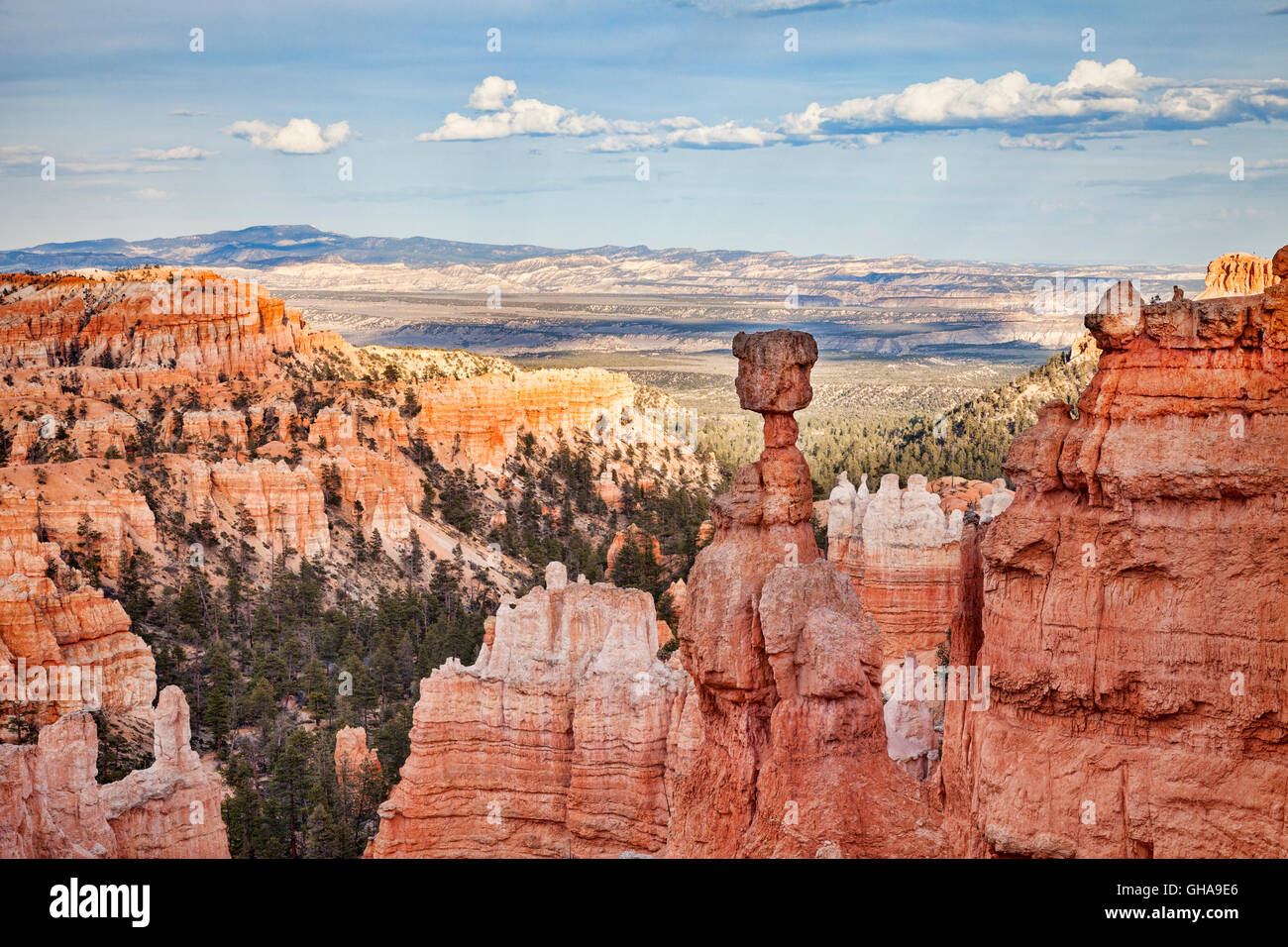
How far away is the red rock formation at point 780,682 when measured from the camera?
621 inches

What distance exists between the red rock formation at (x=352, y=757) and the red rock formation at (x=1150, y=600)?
86.9ft

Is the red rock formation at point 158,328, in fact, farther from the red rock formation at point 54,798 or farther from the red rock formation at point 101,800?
the red rock formation at point 54,798

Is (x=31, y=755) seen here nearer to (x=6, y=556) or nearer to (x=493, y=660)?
(x=493, y=660)

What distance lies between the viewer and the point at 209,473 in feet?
229

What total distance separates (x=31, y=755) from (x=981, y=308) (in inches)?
A: 5526

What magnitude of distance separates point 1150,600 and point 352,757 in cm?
2954

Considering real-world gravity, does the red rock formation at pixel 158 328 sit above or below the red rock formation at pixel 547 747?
above

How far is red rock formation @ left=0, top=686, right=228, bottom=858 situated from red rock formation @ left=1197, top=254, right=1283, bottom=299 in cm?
4225

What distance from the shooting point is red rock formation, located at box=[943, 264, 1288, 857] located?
13.6m

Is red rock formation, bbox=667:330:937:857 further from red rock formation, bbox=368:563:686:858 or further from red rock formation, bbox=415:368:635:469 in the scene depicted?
red rock formation, bbox=415:368:635:469

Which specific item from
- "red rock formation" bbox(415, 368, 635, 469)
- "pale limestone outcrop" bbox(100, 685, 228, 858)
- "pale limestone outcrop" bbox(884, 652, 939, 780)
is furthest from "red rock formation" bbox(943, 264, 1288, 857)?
"red rock formation" bbox(415, 368, 635, 469)

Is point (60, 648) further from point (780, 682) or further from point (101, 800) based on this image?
point (780, 682)

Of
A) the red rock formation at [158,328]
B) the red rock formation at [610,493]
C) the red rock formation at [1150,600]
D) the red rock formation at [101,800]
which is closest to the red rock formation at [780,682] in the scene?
the red rock formation at [1150,600]
